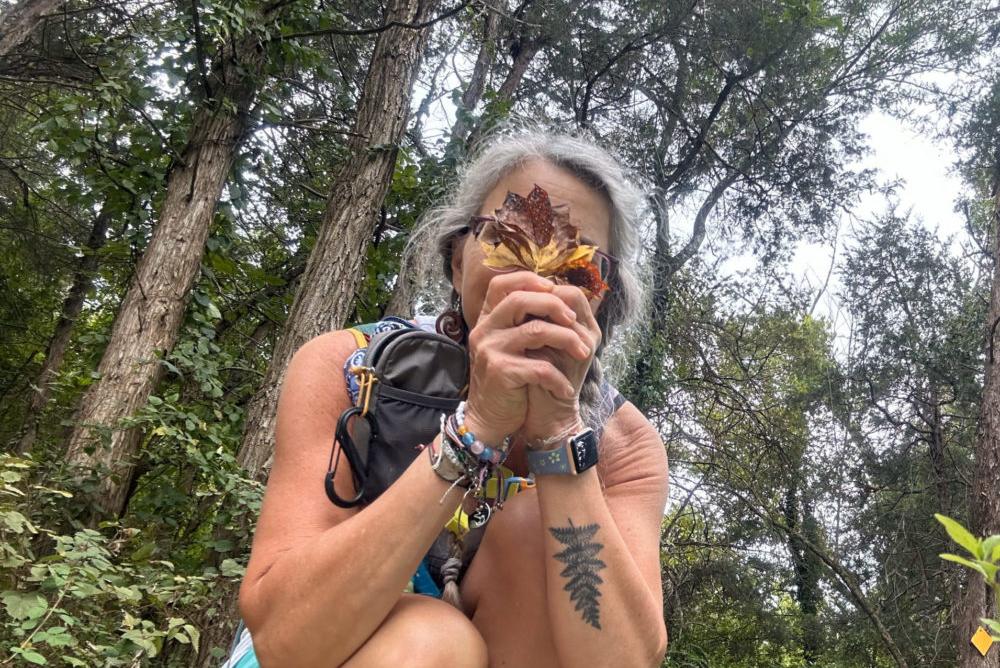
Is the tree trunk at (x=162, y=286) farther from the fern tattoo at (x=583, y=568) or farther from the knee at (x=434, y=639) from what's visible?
the fern tattoo at (x=583, y=568)

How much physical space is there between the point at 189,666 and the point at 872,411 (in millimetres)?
9924

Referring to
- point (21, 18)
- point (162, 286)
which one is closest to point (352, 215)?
point (162, 286)

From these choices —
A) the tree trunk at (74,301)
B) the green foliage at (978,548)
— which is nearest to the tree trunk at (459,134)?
the green foliage at (978,548)

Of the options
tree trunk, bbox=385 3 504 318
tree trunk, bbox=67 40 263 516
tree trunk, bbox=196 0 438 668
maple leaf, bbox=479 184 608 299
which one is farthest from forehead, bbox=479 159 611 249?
tree trunk, bbox=67 40 263 516

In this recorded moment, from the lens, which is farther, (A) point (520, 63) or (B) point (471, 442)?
(A) point (520, 63)

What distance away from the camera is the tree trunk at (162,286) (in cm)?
349

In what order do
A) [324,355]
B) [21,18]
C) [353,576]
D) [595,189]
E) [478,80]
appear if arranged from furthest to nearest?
[478,80] < [21,18] < [595,189] < [324,355] < [353,576]

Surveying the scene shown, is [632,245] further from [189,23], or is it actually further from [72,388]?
[72,388]

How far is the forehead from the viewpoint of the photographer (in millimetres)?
1626

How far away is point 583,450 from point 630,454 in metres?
0.47

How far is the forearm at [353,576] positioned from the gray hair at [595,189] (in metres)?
0.58

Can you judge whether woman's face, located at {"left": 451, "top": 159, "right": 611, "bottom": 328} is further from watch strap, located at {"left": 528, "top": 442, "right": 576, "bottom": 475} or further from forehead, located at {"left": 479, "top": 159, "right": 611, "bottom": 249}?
watch strap, located at {"left": 528, "top": 442, "right": 576, "bottom": 475}

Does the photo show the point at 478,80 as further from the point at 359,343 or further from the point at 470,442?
the point at 470,442

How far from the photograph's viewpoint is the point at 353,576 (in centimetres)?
112
